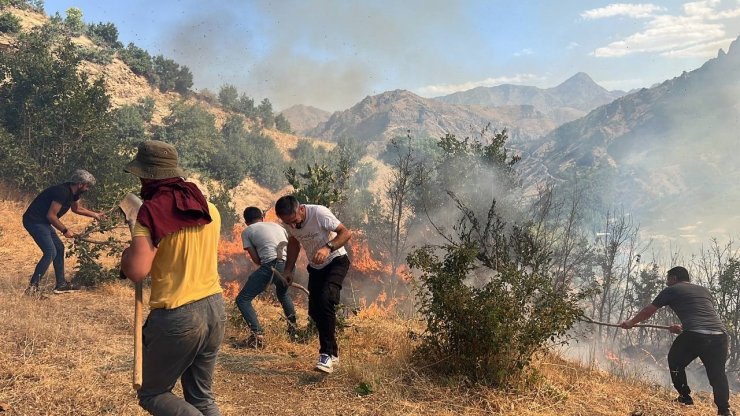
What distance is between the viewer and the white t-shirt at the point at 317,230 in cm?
398

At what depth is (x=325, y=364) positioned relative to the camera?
12.9 ft

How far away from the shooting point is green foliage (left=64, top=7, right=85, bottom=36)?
96.5 ft

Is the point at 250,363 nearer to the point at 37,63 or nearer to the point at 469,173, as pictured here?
the point at 469,173

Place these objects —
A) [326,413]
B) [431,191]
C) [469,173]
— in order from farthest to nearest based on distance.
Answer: [431,191] < [469,173] < [326,413]

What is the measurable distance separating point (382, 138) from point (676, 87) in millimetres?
65333

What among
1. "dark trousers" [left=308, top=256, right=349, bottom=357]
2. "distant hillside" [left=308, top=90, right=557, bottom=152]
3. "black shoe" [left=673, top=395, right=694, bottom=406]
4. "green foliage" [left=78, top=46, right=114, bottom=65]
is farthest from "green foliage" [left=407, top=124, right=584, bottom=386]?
"distant hillside" [left=308, top=90, right=557, bottom=152]

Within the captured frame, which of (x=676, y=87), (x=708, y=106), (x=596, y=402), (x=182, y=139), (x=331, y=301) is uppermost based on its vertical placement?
(x=676, y=87)

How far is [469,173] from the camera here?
19.4 meters

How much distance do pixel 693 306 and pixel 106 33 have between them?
38.2 meters

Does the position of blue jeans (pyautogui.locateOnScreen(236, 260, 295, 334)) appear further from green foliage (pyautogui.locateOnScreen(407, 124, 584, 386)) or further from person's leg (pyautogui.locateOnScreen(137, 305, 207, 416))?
person's leg (pyautogui.locateOnScreen(137, 305, 207, 416))

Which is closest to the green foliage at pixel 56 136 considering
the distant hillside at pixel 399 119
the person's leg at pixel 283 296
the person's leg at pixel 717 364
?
the person's leg at pixel 283 296

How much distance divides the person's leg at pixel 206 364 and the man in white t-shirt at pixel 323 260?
1556 mm

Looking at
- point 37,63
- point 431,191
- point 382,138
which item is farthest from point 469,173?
point 382,138

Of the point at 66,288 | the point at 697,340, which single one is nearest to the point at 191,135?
the point at 66,288
